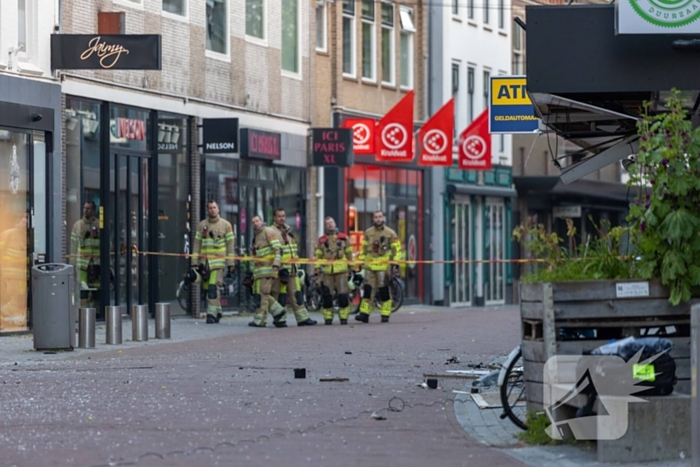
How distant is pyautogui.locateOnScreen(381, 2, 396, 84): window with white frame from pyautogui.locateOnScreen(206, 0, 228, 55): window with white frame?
918 centimetres

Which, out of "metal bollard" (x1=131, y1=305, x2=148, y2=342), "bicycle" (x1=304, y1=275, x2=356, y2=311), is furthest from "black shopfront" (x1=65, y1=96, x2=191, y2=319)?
"metal bollard" (x1=131, y1=305, x2=148, y2=342)

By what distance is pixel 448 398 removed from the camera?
13.2 meters

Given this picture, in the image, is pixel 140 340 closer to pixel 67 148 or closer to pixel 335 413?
pixel 67 148

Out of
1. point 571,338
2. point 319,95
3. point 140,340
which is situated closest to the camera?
point 571,338

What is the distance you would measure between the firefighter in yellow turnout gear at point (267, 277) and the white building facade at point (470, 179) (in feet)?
46.6

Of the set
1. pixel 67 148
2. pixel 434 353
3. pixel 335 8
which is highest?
pixel 335 8

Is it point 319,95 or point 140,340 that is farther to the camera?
point 319,95

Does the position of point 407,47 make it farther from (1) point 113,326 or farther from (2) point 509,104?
(1) point 113,326

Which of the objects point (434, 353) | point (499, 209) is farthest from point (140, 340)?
point (499, 209)

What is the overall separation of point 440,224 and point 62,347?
23177 millimetres

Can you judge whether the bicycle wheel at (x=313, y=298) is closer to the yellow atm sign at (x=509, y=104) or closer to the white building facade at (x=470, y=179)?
the white building facade at (x=470, y=179)

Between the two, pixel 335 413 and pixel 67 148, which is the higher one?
pixel 67 148

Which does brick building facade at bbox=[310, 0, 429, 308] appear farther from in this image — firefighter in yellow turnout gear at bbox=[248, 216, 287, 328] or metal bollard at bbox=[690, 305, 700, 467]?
metal bollard at bbox=[690, 305, 700, 467]

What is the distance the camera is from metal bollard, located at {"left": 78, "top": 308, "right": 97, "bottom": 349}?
1972 cm
